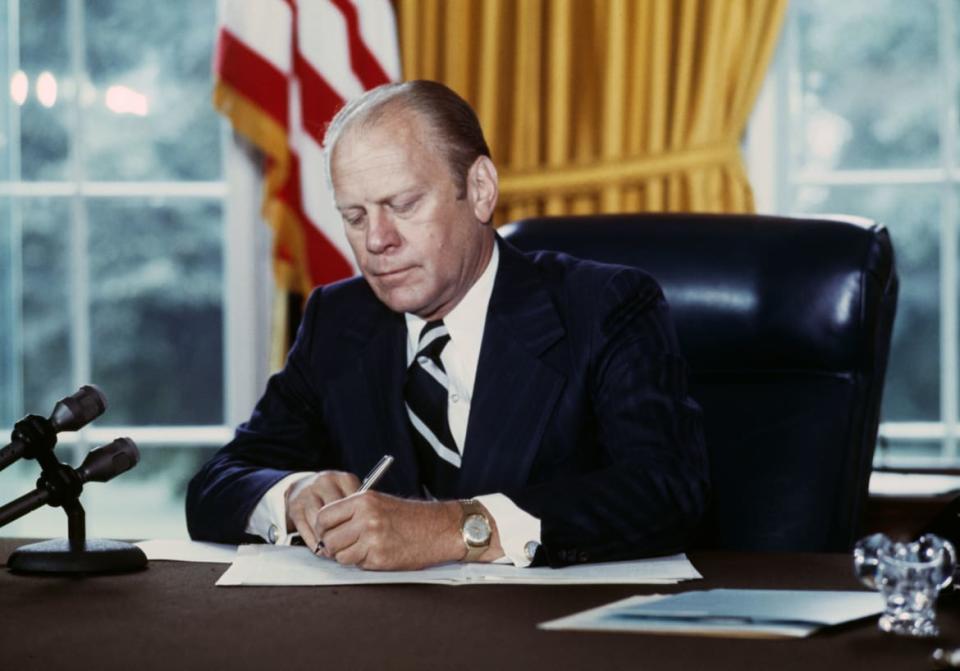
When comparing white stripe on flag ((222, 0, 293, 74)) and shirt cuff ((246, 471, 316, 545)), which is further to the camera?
white stripe on flag ((222, 0, 293, 74))

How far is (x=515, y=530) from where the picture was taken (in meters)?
1.69

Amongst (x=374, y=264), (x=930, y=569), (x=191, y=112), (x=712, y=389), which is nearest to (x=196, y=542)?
(x=374, y=264)

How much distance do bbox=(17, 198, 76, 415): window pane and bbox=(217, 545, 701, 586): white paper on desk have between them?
7.22 feet

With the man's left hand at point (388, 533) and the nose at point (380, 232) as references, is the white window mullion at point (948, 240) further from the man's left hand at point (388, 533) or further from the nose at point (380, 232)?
the man's left hand at point (388, 533)

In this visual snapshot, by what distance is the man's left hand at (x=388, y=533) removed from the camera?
159 centimetres

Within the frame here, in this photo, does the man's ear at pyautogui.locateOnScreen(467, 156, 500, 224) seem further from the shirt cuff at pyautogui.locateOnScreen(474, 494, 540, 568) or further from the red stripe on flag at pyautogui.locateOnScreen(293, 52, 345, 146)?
the red stripe on flag at pyautogui.locateOnScreen(293, 52, 345, 146)

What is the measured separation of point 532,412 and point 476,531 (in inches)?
15.4

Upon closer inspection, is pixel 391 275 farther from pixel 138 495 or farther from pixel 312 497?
pixel 138 495

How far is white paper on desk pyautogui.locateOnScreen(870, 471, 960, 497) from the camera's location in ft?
9.05

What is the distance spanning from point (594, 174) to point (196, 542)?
1806mm

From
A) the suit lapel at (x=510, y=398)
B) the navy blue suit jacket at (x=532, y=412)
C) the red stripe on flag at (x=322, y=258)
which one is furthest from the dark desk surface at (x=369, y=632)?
the red stripe on flag at (x=322, y=258)

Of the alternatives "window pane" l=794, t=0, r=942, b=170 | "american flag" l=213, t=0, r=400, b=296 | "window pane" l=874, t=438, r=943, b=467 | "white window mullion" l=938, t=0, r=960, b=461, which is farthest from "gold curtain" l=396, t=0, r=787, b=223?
"window pane" l=874, t=438, r=943, b=467

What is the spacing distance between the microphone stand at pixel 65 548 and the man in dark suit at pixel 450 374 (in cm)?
24

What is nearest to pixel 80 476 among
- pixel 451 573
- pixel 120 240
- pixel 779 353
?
pixel 451 573
